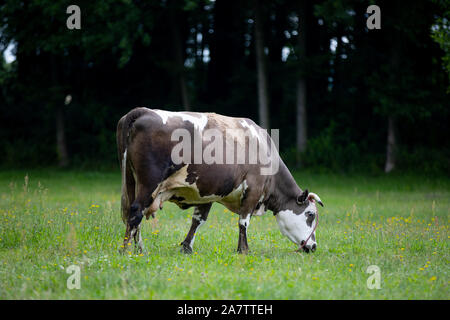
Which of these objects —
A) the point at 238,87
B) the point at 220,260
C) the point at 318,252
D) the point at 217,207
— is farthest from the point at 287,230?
the point at 238,87

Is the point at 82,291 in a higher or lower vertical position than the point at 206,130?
lower

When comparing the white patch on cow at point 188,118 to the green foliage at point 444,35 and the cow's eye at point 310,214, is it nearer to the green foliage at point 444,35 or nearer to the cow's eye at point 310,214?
the cow's eye at point 310,214

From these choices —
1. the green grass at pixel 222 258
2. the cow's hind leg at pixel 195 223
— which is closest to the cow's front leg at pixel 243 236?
the green grass at pixel 222 258

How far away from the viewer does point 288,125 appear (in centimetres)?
2533

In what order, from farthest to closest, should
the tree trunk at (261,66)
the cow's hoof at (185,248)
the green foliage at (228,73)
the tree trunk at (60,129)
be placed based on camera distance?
the tree trunk at (60,129) → the tree trunk at (261,66) → the green foliage at (228,73) → the cow's hoof at (185,248)

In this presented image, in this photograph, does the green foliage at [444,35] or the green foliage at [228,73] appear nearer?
the green foliage at [444,35]

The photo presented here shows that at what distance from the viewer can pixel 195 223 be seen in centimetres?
806

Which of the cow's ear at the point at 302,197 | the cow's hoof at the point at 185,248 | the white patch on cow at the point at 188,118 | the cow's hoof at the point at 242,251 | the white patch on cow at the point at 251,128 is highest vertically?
the white patch on cow at the point at 188,118

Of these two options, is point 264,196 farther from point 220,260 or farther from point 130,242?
point 130,242

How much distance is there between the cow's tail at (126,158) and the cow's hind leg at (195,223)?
1.11m

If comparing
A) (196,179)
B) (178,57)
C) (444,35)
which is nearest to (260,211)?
(196,179)

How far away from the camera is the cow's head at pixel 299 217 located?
8328 millimetres

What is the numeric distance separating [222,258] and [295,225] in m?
1.72

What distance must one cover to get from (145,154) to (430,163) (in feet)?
52.0
